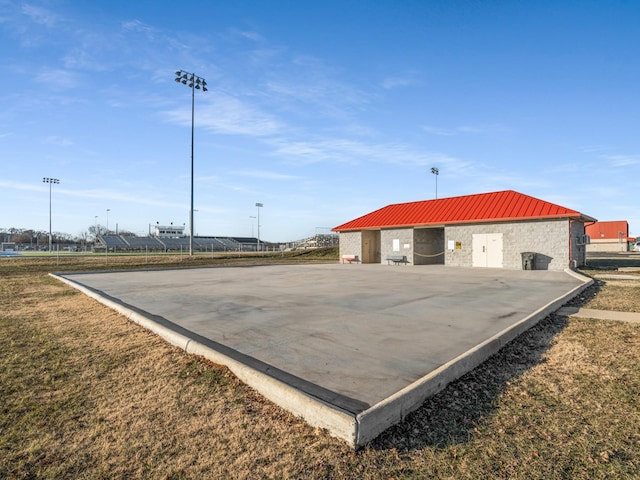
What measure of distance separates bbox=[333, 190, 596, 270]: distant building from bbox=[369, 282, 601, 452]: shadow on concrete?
17.3 meters

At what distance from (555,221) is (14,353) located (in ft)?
75.3

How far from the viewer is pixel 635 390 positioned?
404cm

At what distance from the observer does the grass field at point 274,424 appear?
2.73 meters

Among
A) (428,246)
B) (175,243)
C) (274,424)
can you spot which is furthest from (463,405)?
(175,243)

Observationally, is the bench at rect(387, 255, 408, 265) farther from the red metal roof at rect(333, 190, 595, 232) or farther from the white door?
the white door

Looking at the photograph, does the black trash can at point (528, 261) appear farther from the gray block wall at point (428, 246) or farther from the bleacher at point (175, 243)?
the bleacher at point (175, 243)

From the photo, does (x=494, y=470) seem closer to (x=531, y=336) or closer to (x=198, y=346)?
(x=198, y=346)

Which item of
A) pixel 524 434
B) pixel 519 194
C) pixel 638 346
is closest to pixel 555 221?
pixel 519 194

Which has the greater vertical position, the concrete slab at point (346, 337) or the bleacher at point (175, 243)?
the bleacher at point (175, 243)

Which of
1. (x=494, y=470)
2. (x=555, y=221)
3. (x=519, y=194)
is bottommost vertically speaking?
(x=494, y=470)

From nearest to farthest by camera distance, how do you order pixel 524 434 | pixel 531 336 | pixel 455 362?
pixel 524 434
pixel 455 362
pixel 531 336

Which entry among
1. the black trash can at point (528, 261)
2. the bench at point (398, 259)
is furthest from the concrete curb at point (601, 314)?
the bench at point (398, 259)

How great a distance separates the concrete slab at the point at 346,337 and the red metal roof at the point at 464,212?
11447 mm

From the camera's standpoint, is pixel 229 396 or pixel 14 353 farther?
pixel 14 353
